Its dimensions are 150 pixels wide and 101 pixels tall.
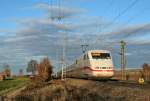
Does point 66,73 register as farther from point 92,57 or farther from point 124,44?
point 92,57

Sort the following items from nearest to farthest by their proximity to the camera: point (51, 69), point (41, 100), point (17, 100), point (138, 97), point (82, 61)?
point (138, 97), point (41, 100), point (17, 100), point (82, 61), point (51, 69)

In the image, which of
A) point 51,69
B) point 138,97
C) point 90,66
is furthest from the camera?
point 51,69

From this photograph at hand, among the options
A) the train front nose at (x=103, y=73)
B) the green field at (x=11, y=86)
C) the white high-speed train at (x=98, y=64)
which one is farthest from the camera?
the green field at (x=11, y=86)

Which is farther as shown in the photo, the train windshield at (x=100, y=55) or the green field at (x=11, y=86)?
the green field at (x=11, y=86)

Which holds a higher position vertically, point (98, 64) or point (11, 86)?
point (98, 64)

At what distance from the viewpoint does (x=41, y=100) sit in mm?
35250

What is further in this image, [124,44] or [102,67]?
[124,44]

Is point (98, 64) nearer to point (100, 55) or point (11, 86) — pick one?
point (100, 55)

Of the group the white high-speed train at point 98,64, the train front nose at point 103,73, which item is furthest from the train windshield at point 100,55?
the train front nose at point 103,73

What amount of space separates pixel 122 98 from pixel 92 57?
79.8ft

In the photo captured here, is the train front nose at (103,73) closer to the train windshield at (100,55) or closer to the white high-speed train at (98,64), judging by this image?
the white high-speed train at (98,64)

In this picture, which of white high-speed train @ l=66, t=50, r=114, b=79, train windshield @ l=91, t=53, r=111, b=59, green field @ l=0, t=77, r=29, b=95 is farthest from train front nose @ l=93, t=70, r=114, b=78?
green field @ l=0, t=77, r=29, b=95

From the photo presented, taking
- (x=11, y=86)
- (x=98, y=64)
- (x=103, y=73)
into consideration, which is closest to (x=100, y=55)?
(x=98, y=64)

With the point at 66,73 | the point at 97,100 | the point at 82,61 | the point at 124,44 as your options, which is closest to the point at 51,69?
the point at 66,73
